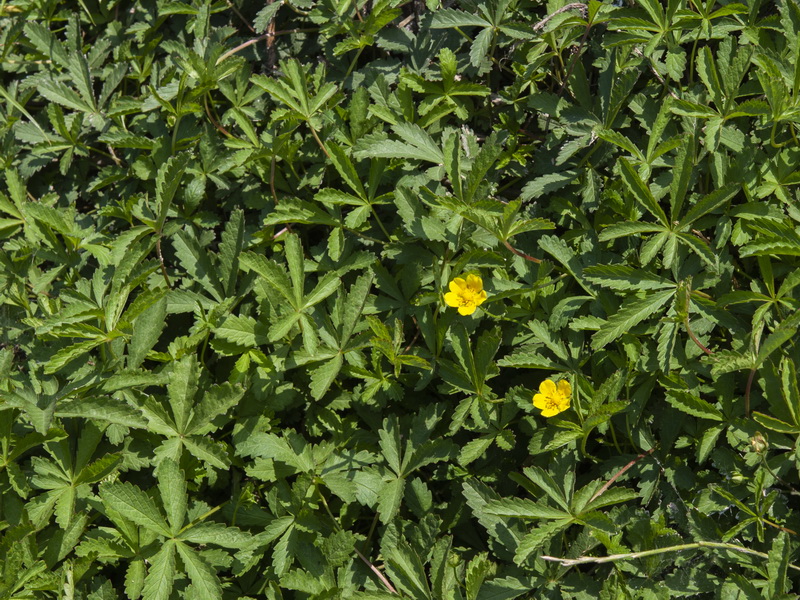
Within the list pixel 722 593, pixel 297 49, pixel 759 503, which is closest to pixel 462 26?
pixel 297 49

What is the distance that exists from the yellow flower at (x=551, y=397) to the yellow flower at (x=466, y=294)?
13.5 inches

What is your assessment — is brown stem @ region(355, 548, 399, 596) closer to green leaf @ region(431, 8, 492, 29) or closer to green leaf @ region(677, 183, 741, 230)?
green leaf @ region(677, 183, 741, 230)

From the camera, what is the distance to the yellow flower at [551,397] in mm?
2275

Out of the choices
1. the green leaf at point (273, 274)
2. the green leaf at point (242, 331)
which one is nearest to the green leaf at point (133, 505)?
the green leaf at point (242, 331)

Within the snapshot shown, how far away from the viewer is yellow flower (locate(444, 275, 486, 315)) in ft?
7.83

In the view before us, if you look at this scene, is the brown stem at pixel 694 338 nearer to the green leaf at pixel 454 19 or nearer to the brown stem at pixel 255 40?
the green leaf at pixel 454 19

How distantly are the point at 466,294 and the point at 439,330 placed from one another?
157 mm

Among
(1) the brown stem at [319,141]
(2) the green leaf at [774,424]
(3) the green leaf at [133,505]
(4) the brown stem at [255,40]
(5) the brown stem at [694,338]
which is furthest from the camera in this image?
(4) the brown stem at [255,40]

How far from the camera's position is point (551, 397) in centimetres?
230

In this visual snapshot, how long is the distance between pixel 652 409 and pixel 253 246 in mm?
1580

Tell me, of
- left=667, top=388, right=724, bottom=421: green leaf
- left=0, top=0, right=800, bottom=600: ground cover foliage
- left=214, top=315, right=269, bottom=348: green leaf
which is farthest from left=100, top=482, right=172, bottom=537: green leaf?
left=667, top=388, right=724, bottom=421: green leaf

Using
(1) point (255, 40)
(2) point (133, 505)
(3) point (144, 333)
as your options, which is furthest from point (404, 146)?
(2) point (133, 505)

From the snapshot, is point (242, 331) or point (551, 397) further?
point (242, 331)

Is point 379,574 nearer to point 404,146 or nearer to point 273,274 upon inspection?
point 273,274
